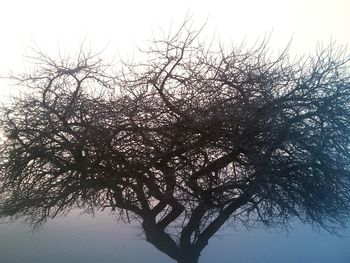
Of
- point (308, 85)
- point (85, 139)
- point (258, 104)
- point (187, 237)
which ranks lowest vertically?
point (187, 237)

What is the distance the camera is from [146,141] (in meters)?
4.16

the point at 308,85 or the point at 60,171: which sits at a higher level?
the point at 308,85

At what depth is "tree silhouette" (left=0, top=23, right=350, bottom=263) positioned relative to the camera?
413 cm

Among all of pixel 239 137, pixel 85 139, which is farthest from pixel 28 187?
pixel 239 137

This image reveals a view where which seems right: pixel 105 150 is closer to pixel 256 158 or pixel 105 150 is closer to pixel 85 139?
pixel 85 139

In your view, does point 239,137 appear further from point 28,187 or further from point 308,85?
point 28,187

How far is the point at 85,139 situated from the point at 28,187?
3.72 feet

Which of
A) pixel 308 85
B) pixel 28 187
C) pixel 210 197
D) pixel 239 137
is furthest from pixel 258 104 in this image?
pixel 28 187

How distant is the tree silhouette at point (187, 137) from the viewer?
4133 mm

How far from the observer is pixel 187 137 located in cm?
412

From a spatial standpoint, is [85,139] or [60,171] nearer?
[85,139]

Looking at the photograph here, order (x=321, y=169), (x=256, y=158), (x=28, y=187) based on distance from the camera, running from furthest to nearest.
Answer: (x=28, y=187), (x=321, y=169), (x=256, y=158)

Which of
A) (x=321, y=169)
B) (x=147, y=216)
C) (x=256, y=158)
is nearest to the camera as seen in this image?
(x=256, y=158)

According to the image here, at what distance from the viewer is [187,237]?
17.3 ft
